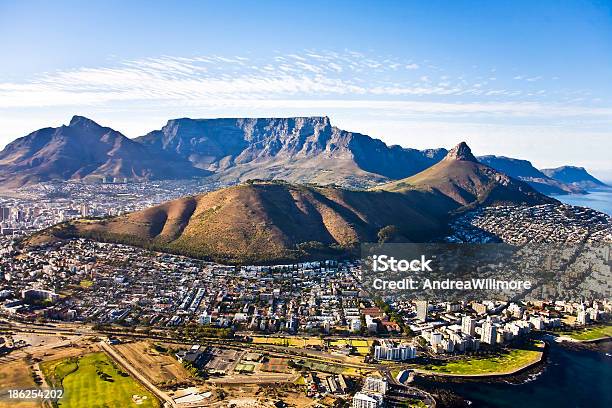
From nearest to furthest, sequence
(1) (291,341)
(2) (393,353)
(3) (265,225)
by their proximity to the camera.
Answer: (2) (393,353)
(1) (291,341)
(3) (265,225)

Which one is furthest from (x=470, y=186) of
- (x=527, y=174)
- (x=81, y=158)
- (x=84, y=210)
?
(x=81, y=158)

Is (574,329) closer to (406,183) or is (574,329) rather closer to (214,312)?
(214,312)

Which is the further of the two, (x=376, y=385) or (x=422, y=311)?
(x=422, y=311)

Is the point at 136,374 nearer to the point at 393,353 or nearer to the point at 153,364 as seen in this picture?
the point at 153,364

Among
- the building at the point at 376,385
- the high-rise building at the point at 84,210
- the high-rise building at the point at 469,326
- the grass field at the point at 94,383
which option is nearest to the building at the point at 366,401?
the building at the point at 376,385

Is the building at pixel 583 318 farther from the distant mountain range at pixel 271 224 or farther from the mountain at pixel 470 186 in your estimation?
the mountain at pixel 470 186

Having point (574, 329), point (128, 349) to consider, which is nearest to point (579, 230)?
point (574, 329)

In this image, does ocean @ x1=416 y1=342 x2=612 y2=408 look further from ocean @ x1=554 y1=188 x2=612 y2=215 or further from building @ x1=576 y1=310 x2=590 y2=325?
ocean @ x1=554 y1=188 x2=612 y2=215
